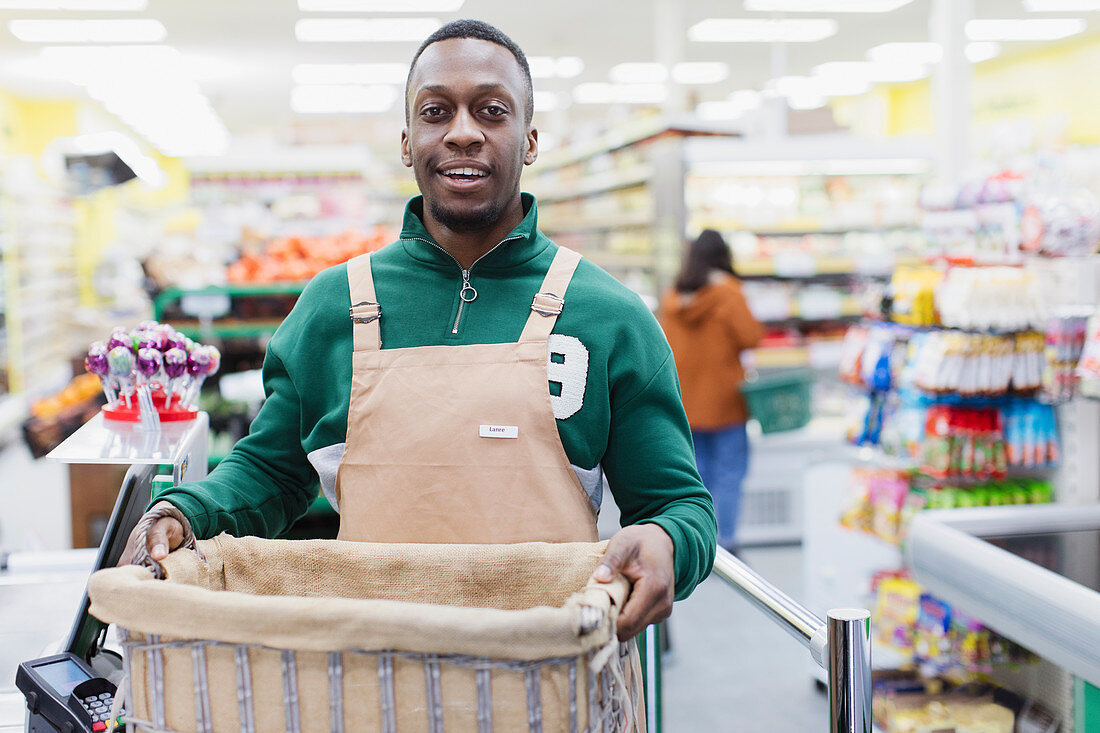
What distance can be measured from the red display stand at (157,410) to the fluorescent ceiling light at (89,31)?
7.83 meters

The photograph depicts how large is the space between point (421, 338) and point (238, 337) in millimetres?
3851

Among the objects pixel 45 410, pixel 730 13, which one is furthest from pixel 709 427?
pixel 730 13

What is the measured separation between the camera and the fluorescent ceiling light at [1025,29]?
32.1 ft

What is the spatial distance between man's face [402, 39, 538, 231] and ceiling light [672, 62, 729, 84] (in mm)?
11174

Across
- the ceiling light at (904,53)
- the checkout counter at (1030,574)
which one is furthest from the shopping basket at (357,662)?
the ceiling light at (904,53)

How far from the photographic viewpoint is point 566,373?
1.30 metres

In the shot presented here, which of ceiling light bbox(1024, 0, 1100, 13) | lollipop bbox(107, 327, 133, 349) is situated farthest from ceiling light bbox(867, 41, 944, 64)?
lollipop bbox(107, 327, 133, 349)

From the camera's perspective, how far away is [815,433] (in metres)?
6.19

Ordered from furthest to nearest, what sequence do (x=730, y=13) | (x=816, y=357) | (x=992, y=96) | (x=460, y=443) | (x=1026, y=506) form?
(x=992, y=96) < (x=730, y=13) < (x=816, y=357) < (x=1026, y=506) < (x=460, y=443)

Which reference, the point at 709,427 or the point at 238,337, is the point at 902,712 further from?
the point at 238,337

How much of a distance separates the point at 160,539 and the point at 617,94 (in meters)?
14.3

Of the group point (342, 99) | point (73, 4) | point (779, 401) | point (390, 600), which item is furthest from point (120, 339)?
point (342, 99)

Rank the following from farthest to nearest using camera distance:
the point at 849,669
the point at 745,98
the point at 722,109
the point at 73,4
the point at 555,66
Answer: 1. the point at 722,109
2. the point at 745,98
3. the point at 555,66
4. the point at 73,4
5. the point at 849,669

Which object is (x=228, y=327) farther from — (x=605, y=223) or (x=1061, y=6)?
(x=1061, y=6)
